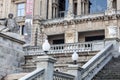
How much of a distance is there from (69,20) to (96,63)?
26.0 m

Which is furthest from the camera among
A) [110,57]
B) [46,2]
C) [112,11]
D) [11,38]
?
[46,2]

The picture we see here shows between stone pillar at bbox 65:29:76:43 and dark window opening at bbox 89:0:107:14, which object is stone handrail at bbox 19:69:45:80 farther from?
dark window opening at bbox 89:0:107:14

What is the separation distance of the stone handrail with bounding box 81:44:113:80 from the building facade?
18.9 metres

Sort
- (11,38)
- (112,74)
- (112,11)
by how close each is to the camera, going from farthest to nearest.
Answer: (112,11) < (11,38) < (112,74)

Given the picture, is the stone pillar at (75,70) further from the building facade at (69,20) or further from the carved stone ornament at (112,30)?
the carved stone ornament at (112,30)

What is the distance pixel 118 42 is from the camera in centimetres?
2464

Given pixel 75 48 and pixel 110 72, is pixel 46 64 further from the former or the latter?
pixel 75 48

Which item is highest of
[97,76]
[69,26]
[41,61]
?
[69,26]

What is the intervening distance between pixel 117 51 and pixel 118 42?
97 cm

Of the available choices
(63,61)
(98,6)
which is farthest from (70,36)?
(63,61)

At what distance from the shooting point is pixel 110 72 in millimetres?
18984

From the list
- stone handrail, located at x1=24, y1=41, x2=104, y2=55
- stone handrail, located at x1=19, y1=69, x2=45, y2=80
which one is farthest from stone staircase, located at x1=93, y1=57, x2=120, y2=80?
stone handrail, located at x1=19, y1=69, x2=45, y2=80

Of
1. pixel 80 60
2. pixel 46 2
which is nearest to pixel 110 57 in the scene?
pixel 80 60

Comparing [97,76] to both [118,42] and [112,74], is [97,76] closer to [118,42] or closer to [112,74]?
[112,74]
